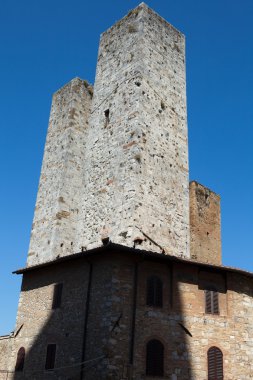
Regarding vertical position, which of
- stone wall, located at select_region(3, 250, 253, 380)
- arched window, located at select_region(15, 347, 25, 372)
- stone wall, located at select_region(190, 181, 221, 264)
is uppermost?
stone wall, located at select_region(190, 181, 221, 264)

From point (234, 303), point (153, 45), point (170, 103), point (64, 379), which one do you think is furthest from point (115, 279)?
point (153, 45)

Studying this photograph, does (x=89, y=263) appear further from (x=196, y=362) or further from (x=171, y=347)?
(x=196, y=362)

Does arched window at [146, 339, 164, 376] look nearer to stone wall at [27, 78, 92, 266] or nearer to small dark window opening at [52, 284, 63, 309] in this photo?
small dark window opening at [52, 284, 63, 309]

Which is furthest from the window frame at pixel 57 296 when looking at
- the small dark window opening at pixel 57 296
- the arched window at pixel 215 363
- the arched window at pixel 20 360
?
the arched window at pixel 215 363

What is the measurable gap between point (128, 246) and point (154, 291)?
2162 millimetres

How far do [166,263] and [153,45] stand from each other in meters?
11.4

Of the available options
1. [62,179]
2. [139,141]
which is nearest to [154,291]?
[139,141]

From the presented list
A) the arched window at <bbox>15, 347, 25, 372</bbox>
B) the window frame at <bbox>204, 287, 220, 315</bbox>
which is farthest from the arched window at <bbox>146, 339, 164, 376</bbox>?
the arched window at <bbox>15, 347, 25, 372</bbox>

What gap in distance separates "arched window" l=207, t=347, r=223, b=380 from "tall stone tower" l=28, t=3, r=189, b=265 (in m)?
4.41

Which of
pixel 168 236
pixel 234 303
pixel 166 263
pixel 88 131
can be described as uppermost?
pixel 88 131

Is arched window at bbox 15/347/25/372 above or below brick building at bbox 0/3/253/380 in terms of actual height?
below

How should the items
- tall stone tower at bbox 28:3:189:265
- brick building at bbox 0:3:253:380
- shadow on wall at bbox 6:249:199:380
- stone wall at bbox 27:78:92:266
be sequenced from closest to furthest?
shadow on wall at bbox 6:249:199:380
brick building at bbox 0:3:253:380
tall stone tower at bbox 28:3:189:265
stone wall at bbox 27:78:92:266

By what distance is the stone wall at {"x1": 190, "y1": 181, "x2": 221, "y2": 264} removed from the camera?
72.6 ft

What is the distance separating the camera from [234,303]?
1577 centimetres
